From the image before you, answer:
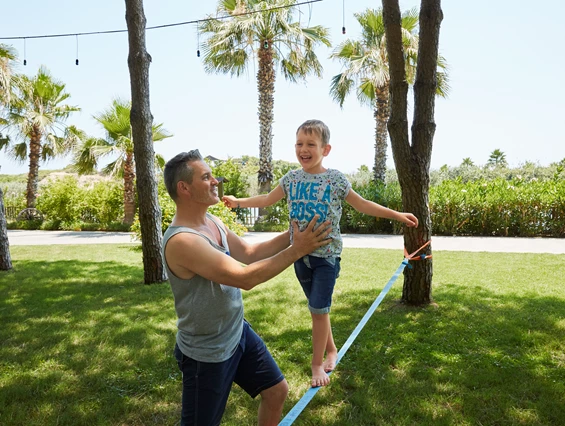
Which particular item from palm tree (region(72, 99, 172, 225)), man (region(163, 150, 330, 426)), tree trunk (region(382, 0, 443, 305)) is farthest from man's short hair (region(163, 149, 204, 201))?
palm tree (region(72, 99, 172, 225))

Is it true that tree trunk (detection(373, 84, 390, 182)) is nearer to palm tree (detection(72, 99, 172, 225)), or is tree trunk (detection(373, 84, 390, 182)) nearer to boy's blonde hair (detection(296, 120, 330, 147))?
palm tree (detection(72, 99, 172, 225))

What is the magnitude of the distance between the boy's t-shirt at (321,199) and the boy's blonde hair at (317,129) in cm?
23

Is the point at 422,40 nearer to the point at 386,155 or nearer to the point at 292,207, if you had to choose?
the point at 292,207

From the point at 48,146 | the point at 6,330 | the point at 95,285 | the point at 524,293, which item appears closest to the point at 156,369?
the point at 6,330

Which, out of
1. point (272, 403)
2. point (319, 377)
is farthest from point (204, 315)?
point (319, 377)

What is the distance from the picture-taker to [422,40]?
17.8 ft

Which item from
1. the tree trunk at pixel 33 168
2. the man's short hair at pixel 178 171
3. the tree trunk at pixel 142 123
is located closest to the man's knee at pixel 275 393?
the man's short hair at pixel 178 171

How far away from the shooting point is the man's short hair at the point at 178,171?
2.01 metres

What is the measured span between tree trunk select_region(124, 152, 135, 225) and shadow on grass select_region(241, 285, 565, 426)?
13927 millimetres

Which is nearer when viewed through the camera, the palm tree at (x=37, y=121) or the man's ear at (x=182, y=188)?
the man's ear at (x=182, y=188)

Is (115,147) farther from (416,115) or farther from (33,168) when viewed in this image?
(416,115)

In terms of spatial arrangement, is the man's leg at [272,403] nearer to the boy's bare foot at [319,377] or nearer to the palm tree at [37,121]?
the boy's bare foot at [319,377]

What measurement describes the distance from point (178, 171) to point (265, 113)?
17.4 metres

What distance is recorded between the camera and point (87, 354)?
441cm
